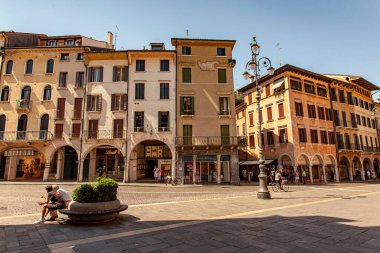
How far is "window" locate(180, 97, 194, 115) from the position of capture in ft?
81.1

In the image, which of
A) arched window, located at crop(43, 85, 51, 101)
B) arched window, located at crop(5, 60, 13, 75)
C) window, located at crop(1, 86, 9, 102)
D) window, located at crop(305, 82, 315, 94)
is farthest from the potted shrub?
window, located at crop(305, 82, 315, 94)

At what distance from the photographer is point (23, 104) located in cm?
2494

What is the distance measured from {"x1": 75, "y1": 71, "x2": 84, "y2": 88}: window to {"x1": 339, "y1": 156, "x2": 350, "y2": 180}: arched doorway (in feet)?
114

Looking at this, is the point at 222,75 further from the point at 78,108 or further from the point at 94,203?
the point at 94,203

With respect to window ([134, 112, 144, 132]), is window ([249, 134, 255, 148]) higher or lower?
lower

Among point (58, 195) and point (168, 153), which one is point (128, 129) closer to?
point (168, 153)

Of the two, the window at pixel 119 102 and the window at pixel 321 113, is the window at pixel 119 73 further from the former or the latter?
the window at pixel 321 113

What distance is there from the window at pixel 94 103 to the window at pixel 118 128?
237cm

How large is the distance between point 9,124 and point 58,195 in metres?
23.5

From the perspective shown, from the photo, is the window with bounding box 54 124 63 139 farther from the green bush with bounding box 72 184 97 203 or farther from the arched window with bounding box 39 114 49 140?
the green bush with bounding box 72 184 97 203

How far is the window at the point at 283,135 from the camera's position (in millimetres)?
26688

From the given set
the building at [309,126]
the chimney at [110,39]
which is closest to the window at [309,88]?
the building at [309,126]

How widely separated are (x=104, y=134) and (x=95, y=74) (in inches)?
279

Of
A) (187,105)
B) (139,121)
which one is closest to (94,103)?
(139,121)
